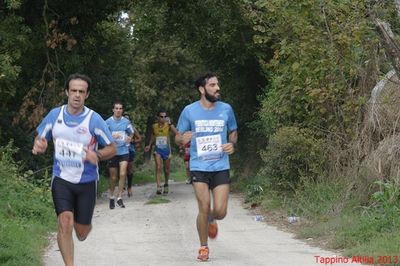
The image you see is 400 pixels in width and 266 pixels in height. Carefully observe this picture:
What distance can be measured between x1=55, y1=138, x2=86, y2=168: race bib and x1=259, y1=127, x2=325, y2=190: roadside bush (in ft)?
20.3

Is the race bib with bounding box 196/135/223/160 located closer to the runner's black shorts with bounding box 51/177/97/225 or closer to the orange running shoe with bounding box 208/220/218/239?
the orange running shoe with bounding box 208/220/218/239

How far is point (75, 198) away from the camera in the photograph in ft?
24.0

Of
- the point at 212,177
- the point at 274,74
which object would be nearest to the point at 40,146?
the point at 212,177

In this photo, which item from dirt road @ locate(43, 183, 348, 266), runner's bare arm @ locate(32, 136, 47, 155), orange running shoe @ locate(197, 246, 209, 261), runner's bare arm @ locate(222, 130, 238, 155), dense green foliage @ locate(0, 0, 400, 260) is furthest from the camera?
dense green foliage @ locate(0, 0, 400, 260)

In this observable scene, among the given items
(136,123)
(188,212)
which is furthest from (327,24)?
(136,123)

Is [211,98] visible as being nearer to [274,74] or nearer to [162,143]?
[274,74]

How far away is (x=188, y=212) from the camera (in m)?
14.0

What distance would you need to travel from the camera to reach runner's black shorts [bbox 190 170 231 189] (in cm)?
884

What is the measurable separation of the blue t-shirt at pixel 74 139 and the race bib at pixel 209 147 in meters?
1.74

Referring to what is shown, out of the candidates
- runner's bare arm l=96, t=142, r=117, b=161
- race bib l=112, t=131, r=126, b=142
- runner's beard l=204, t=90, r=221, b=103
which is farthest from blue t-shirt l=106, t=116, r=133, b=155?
runner's bare arm l=96, t=142, r=117, b=161

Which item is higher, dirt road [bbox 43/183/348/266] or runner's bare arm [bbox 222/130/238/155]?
runner's bare arm [bbox 222/130/238/155]

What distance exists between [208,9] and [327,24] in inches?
218

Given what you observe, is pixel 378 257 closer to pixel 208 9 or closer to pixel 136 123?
pixel 208 9

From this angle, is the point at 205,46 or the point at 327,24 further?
the point at 205,46
